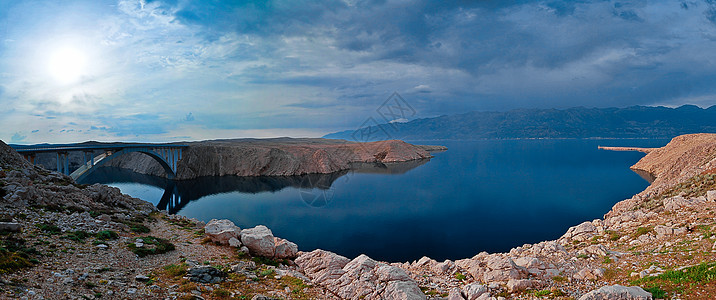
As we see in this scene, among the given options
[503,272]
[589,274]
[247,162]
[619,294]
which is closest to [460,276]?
[503,272]

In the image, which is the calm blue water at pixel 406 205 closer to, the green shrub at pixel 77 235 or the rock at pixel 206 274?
the rock at pixel 206 274

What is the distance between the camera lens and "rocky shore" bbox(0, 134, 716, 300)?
8.93 m

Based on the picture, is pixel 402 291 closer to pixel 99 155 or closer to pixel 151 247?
pixel 151 247

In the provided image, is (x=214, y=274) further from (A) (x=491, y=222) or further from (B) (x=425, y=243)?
(A) (x=491, y=222)

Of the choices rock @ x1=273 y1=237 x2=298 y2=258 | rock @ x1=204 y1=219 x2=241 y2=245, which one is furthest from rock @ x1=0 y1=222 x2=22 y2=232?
rock @ x1=273 y1=237 x2=298 y2=258

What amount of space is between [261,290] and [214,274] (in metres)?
1.98

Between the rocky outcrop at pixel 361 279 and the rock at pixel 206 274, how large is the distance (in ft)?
11.4

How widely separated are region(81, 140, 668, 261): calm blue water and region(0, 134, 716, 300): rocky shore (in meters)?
10.8

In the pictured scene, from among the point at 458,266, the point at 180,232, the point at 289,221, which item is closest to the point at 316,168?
the point at 289,221

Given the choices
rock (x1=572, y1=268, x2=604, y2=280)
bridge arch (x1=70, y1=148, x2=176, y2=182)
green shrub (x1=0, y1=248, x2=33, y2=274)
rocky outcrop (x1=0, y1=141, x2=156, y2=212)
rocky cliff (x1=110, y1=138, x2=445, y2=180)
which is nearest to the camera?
green shrub (x1=0, y1=248, x2=33, y2=274)

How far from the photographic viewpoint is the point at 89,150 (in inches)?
1683

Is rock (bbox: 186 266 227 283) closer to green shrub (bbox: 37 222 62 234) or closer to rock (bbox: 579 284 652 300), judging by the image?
green shrub (bbox: 37 222 62 234)

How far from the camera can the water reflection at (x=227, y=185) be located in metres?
48.8

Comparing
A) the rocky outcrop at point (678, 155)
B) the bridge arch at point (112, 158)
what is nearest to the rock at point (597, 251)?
the rocky outcrop at point (678, 155)
